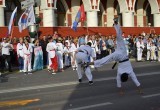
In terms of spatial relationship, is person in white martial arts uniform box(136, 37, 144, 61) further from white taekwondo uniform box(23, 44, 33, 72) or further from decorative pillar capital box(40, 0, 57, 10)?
white taekwondo uniform box(23, 44, 33, 72)

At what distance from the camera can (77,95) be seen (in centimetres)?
1099

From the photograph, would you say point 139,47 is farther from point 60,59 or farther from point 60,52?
point 60,59

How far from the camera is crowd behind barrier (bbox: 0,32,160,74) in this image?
18.9 m

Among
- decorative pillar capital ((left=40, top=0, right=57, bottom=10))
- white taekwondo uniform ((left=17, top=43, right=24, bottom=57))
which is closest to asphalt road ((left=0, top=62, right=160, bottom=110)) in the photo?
white taekwondo uniform ((left=17, top=43, right=24, bottom=57))

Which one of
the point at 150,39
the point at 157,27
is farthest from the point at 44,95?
the point at 157,27

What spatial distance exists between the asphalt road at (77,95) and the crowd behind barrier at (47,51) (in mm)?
2941

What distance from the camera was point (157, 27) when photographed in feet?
111

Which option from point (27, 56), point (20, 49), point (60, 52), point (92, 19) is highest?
point (92, 19)

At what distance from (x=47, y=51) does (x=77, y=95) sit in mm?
7987

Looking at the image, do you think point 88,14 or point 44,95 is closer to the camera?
point 44,95

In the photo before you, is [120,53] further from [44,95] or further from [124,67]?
[44,95]

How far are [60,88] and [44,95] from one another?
59.4 inches

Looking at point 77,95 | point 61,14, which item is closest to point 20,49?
point 77,95

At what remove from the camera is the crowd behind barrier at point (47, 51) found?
743 inches
